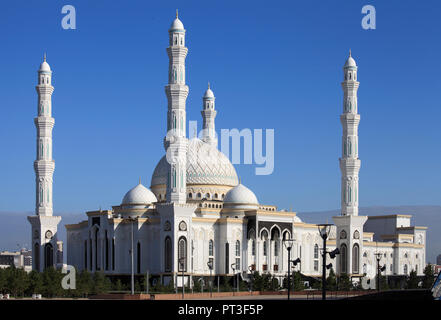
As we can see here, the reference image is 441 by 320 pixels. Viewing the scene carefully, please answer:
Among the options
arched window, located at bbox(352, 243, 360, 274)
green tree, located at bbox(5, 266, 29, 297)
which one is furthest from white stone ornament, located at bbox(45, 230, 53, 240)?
arched window, located at bbox(352, 243, 360, 274)

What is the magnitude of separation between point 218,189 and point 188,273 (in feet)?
42.7

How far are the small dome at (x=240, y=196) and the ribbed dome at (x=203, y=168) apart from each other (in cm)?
317

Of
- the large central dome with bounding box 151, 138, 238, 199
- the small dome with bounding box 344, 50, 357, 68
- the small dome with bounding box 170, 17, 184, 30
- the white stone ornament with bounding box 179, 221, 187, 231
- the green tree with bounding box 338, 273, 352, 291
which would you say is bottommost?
the green tree with bounding box 338, 273, 352, 291

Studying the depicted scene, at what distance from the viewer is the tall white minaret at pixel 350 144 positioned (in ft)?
273

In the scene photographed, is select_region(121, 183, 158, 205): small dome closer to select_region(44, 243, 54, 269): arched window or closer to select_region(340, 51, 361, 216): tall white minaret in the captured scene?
select_region(44, 243, 54, 269): arched window

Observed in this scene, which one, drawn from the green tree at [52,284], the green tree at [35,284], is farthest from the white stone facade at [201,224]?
the green tree at [35,284]

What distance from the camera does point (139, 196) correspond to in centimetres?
8156

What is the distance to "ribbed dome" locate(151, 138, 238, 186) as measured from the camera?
85.4 metres

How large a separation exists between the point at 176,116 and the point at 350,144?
19.3 meters

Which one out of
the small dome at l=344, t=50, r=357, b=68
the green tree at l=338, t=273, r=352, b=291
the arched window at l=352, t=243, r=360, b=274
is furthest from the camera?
the arched window at l=352, t=243, r=360, b=274

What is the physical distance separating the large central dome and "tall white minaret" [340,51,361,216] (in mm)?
11728

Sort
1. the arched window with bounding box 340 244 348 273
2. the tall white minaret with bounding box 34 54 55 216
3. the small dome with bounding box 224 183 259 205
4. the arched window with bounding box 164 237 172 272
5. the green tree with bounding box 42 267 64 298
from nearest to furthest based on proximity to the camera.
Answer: the green tree with bounding box 42 267 64 298, the arched window with bounding box 164 237 172 272, the tall white minaret with bounding box 34 54 55 216, the small dome with bounding box 224 183 259 205, the arched window with bounding box 340 244 348 273

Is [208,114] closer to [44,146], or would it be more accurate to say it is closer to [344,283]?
[44,146]

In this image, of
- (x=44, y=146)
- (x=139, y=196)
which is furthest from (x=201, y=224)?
(x=44, y=146)
